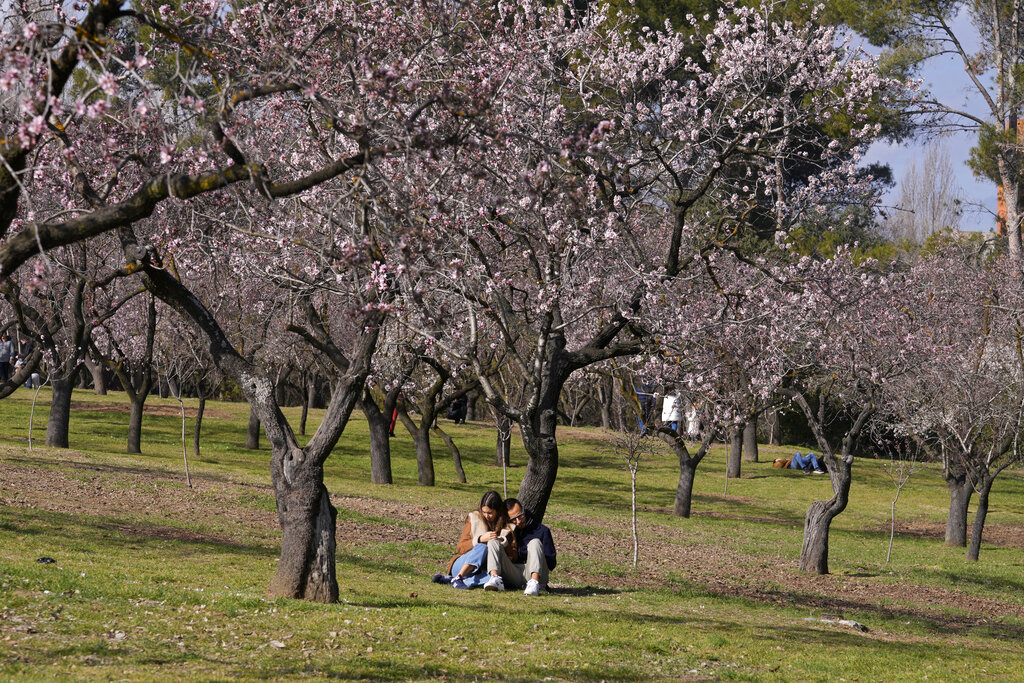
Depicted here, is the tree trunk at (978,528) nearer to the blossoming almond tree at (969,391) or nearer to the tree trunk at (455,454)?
the blossoming almond tree at (969,391)

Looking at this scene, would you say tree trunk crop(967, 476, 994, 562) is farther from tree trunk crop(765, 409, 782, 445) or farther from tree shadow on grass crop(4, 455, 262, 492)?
tree trunk crop(765, 409, 782, 445)

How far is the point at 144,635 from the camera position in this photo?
324 inches

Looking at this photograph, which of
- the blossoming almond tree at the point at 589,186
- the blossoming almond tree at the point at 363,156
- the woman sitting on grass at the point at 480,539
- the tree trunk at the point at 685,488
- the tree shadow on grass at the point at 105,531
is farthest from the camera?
Result: the tree trunk at the point at 685,488

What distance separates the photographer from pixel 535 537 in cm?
1277

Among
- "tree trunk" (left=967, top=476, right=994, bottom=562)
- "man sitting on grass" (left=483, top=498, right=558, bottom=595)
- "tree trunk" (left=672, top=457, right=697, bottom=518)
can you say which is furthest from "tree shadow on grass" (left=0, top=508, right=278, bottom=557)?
"tree trunk" (left=967, top=476, right=994, bottom=562)

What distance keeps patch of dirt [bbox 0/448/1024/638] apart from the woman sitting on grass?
1355mm

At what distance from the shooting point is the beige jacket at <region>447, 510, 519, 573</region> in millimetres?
12453

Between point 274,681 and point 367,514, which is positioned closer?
point 274,681

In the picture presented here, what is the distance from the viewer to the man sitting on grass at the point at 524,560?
40.4 feet

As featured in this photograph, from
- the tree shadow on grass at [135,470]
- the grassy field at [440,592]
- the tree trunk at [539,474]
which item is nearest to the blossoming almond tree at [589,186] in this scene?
the tree trunk at [539,474]

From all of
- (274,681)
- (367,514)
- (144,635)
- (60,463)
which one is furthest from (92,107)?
(60,463)

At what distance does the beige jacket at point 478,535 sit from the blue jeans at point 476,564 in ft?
0.26

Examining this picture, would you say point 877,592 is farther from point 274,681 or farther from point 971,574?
point 274,681

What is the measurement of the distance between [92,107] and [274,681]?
3974 millimetres
